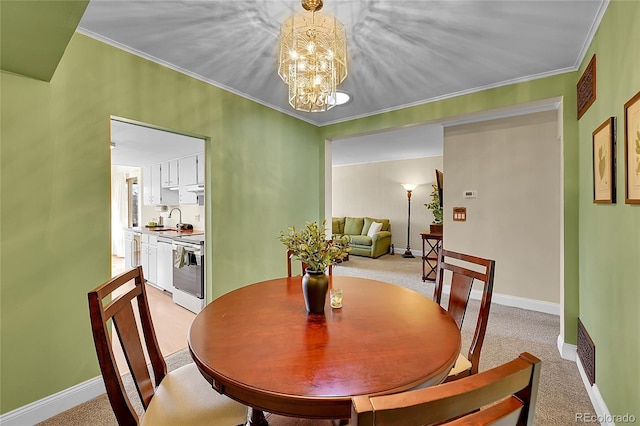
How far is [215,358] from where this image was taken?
101 centimetres

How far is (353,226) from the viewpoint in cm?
772

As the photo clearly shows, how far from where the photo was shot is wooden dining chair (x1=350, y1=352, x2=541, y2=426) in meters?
0.46

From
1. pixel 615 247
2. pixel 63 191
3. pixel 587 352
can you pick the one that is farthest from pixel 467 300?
pixel 63 191

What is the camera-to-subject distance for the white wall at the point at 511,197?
3535mm

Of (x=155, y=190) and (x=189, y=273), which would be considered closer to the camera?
(x=189, y=273)

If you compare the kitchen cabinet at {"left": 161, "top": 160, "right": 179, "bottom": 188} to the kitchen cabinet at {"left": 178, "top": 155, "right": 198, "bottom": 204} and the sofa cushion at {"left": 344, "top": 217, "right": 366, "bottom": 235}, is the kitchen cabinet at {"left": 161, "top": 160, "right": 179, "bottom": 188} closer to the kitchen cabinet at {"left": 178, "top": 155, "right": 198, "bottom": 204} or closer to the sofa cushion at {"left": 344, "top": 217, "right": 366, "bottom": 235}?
the kitchen cabinet at {"left": 178, "top": 155, "right": 198, "bottom": 204}

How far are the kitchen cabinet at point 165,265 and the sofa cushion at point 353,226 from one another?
470cm

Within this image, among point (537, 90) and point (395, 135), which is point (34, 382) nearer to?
point (537, 90)

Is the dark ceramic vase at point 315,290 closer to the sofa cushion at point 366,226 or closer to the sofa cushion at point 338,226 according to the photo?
the sofa cushion at point 366,226

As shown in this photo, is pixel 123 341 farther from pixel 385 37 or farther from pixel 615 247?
pixel 615 247

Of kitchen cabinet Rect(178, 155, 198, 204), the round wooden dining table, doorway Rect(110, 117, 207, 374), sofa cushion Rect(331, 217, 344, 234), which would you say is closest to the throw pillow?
sofa cushion Rect(331, 217, 344, 234)

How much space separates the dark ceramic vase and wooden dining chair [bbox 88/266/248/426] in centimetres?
50

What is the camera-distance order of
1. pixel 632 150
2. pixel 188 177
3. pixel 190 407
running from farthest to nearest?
1. pixel 188 177
2. pixel 632 150
3. pixel 190 407

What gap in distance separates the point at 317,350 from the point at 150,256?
429 cm
